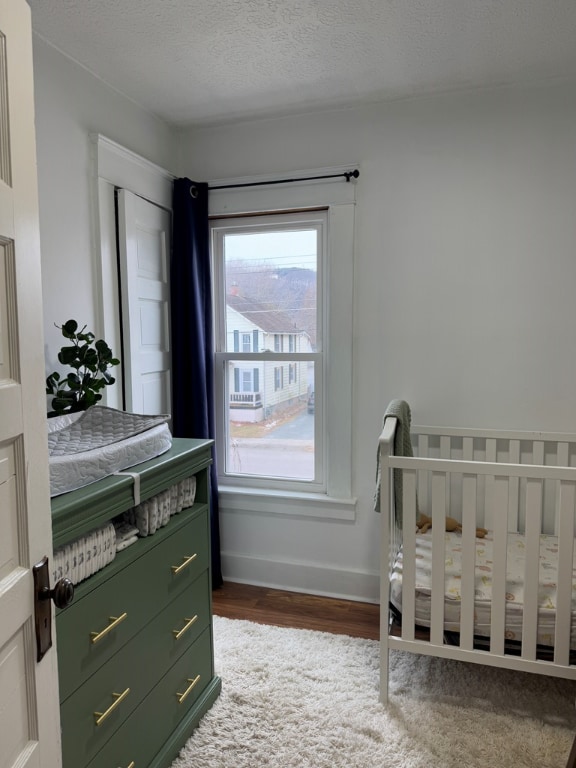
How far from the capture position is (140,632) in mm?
1507

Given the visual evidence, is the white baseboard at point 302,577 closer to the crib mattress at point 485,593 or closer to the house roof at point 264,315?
the crib mattress at point 485,593

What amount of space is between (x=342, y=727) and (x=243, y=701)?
0.37m

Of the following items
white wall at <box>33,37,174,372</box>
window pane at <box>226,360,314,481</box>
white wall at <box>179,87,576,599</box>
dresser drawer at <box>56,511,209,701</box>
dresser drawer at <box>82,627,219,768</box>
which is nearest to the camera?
dresser drawer at <box>56,511,209,701</box>

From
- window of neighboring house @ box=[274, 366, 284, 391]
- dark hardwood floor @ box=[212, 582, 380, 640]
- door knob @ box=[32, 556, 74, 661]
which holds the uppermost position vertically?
window of neighboring house @ box=[274, 366, 284, 391]

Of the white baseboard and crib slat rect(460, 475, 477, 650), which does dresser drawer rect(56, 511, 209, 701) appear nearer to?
crib slat rect(460, 475, 477, 650)

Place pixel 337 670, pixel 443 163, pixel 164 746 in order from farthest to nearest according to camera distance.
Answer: pixel 443 163 → pixel 337 670 → pixel 164 746

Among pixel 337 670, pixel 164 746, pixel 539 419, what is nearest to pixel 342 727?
pixel 337 670

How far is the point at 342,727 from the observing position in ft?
5.88

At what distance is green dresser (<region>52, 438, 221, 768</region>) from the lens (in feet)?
4.06

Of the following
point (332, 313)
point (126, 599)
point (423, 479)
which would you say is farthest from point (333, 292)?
point (126, 599)

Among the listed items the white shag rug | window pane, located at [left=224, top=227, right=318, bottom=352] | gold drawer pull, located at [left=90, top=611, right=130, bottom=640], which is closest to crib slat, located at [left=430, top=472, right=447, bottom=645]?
the white shag rug

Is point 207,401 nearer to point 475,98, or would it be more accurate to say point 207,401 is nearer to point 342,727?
point 342,727

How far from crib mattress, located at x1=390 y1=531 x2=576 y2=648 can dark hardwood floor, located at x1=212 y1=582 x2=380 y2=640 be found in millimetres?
532

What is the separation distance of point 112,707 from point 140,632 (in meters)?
0.19
